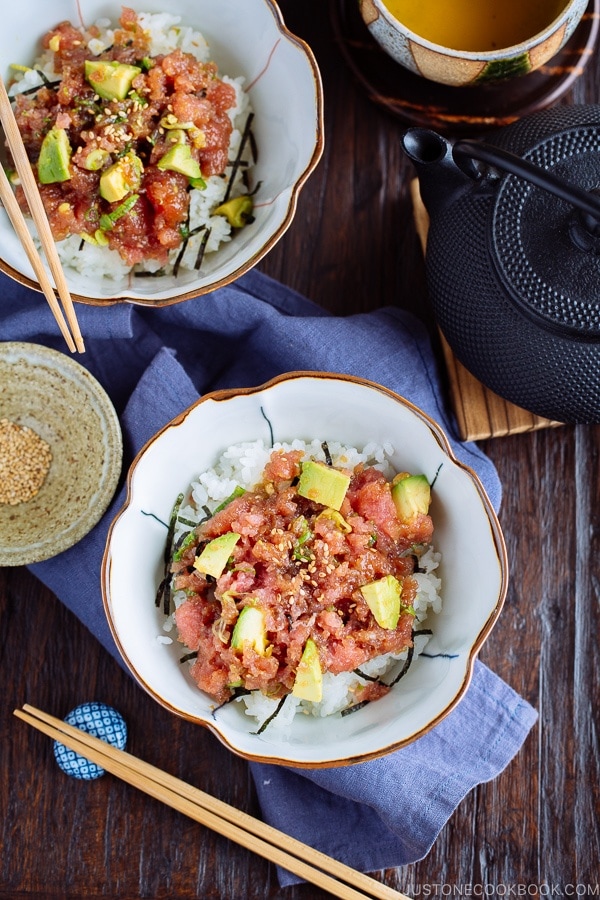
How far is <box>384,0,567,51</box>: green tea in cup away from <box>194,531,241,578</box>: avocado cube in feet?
4.92

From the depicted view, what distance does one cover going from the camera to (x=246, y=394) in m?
2.15

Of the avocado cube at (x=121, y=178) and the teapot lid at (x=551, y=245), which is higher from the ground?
the avocado cube at (x=121, y=178)

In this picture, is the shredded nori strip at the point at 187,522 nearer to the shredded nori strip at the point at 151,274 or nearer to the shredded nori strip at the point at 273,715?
the shredded nori strip at the point at 273,715

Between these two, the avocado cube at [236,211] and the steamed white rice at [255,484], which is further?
the avocado cube at [236,211]

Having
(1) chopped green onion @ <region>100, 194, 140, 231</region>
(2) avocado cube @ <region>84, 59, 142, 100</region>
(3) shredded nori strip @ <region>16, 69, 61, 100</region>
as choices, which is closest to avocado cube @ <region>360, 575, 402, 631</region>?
(1) chopped green onion @ <region>100, 194, 140, 231</region>

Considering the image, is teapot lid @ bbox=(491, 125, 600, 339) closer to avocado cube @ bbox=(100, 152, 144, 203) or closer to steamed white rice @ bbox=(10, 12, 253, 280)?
steamed white rice @ bbox=(10, 12, 253, 280)

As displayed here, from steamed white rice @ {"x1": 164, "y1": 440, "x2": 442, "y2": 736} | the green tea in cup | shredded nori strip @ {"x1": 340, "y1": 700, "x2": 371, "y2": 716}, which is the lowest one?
shredded nori strip @ {"x1": 340, "y1": 700, "x2": 371, "y2": 716}

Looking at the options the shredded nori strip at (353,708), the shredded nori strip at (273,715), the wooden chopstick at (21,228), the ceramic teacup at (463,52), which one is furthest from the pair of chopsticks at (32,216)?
the shredded nori strip at (353,708)

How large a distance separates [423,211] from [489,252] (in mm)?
506

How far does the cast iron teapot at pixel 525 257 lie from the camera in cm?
196

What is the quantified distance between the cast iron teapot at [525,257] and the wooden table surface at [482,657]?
472 millimetres

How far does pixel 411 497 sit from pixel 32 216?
1.22 metres

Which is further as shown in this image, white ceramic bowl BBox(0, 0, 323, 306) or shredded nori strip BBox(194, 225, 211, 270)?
shredded nori strip BBox(194, 225, 211, 270)

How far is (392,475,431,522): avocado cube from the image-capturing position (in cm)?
209
